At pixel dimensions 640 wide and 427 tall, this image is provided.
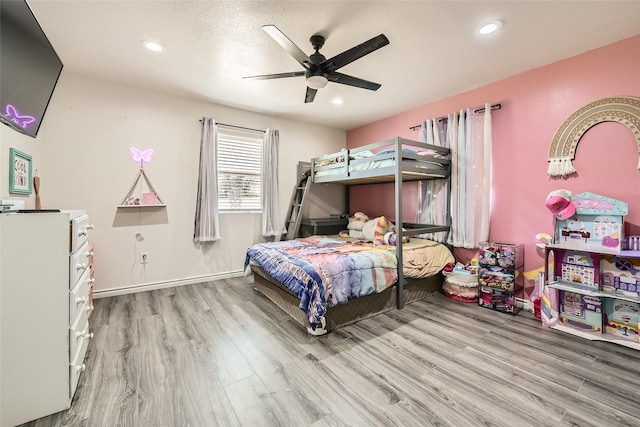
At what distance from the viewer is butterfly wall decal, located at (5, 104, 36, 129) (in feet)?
5.54

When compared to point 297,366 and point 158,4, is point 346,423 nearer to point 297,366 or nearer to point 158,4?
point 297,366

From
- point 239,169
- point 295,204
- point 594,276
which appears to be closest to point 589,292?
point 594,276

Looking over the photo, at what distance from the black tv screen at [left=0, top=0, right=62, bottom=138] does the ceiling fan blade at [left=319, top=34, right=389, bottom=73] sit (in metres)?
1.85

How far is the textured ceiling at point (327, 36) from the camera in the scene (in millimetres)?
1943

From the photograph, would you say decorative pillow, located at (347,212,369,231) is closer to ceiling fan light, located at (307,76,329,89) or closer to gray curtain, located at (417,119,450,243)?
gray curtain, located at (417,119,450,243)

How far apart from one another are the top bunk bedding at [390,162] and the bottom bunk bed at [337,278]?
870 mm

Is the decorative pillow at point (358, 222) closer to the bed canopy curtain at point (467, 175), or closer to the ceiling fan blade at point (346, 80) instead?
the bed canopy curtain at point (467, 175)

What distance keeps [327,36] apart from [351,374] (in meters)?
2.58

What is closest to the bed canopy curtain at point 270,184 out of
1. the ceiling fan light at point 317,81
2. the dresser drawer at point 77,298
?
the ceiling fan light at point 317,81

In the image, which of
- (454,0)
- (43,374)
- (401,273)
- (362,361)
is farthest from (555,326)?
(43,374)

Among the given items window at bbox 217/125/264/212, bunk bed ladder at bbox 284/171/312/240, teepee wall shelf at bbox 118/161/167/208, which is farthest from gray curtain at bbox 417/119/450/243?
teepee wall shelf at bbox 118/161/167/208

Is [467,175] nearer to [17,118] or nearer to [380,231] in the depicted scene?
[380,231]

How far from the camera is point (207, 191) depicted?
369cm

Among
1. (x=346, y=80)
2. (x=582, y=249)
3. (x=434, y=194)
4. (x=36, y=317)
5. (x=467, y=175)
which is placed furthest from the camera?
(x=434, y=194)
